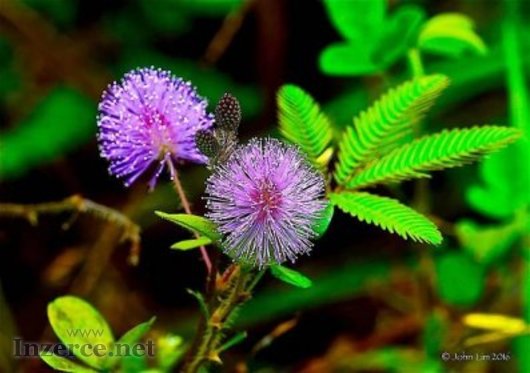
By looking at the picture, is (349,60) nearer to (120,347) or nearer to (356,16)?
(356,16)

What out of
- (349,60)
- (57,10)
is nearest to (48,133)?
(57,10)

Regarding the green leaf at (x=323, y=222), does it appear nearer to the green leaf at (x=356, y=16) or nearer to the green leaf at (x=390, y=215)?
the green leaf at (x=390, y=215)

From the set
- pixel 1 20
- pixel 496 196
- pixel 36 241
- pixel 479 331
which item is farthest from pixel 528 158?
pixel 1 20

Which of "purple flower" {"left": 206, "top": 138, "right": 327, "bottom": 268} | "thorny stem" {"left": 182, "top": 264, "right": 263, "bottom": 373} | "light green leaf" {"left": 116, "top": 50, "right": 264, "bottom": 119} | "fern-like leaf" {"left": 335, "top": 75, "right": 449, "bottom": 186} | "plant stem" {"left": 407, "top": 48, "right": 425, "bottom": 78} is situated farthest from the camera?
"light green leaf" {"left": 116, "top": 50, "right": 264, "bottom": 119}

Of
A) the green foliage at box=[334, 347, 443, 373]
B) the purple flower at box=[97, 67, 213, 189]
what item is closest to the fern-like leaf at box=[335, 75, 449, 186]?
the purple flower at box=[97, 67, 213, 189]

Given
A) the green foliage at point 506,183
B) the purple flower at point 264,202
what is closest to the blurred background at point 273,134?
the green foliage at point 506,183

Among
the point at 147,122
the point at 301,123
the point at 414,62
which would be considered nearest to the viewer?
the point at 147,122

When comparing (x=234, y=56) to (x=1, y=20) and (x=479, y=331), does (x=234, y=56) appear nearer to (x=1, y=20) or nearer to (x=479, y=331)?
(x=1, y=20)

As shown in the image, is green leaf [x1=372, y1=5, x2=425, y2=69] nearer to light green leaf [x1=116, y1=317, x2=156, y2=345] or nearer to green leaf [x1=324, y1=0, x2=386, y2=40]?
green leaf [x1=324, y1=0, x2=386, y2=40]
